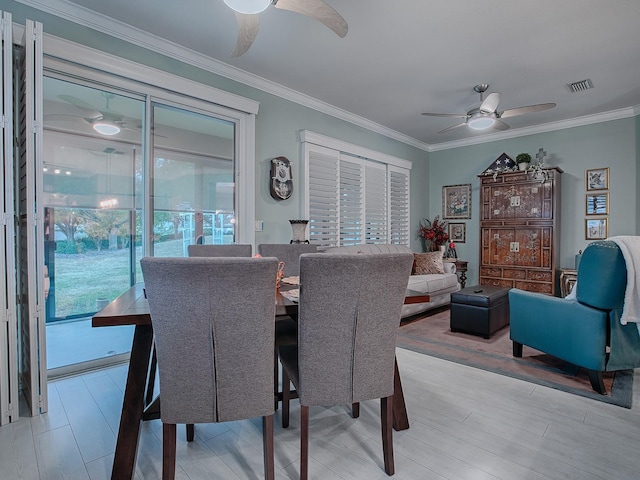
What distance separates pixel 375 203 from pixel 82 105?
3.89 meters

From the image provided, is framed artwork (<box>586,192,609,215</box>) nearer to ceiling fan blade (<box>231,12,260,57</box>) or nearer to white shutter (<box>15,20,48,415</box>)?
ceiling fan blade (<box>231,12,260,57</box>)

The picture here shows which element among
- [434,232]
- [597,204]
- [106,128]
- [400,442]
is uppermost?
[106,128]

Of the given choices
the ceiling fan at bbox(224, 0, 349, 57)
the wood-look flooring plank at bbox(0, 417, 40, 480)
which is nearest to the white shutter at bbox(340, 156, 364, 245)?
the ceiling fan at bbox(224, 0, 349, 57)

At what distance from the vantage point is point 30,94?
204 cm

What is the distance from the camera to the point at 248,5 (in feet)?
5.95

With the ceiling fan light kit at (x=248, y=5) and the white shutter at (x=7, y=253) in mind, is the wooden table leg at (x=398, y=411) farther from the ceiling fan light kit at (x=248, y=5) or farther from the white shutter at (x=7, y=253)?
the white shutter at (x=7, y=253)

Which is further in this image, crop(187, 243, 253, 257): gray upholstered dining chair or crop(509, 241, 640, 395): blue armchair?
crop(187, 243, 253, 257): gray upholstered dining chair

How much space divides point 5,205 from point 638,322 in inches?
159

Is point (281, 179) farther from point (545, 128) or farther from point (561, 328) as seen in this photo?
point (545, 128)

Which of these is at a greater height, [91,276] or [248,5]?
[248,5]

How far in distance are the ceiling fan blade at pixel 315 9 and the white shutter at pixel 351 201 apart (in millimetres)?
2721

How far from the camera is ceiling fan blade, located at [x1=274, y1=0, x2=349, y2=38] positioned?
1935 mm

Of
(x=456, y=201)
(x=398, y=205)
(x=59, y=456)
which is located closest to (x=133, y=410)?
(x=59, y=456)

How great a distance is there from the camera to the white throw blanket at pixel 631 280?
84.5 inches
